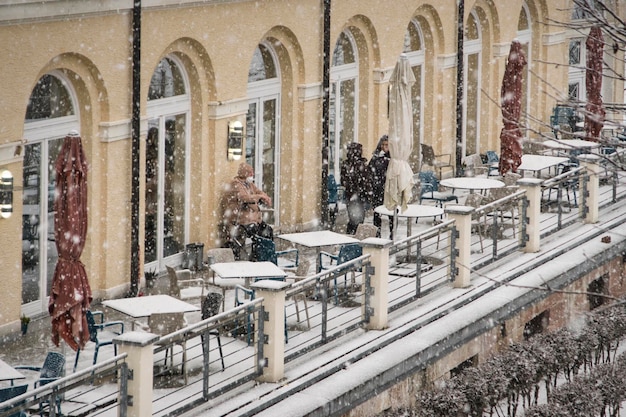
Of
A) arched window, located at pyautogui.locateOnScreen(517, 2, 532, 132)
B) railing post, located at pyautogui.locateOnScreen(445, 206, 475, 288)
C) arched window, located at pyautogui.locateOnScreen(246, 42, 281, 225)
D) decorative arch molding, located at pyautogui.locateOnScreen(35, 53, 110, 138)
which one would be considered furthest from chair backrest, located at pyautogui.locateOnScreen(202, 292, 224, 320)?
arched window, located at pyautogui.locateOnScreen(517, 2, 532, 132)

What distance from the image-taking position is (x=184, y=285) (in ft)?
54.0

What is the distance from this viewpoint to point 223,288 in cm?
1570

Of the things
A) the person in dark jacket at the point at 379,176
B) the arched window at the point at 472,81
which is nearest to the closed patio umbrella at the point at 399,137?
the person in dark jacket at the point at 379,176

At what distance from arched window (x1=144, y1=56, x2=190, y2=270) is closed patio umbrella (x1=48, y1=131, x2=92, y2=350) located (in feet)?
16.2

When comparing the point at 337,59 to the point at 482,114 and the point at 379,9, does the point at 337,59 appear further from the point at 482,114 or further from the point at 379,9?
the point at 482,114

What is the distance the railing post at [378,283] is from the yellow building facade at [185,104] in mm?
2236

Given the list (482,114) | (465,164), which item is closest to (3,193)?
(465,164)

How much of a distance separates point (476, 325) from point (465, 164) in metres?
10.3

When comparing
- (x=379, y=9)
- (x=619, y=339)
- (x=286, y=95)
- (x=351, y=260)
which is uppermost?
(x=379, y=9)

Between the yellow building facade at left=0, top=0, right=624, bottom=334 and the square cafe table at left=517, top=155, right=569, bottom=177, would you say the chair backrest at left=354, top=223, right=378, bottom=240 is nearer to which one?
the yellow building facade at left=0, top=0, right=624, bottom=334

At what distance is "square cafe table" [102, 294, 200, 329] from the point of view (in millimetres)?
13477

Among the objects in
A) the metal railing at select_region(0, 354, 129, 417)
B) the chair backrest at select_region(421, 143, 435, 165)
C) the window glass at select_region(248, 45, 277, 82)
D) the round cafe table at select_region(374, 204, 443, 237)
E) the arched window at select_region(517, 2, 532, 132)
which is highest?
the arched window at select_region(517, 2, 532, 132)

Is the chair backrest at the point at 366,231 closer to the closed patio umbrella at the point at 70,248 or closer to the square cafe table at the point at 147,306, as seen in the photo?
the square cafe table at the point at 147,306

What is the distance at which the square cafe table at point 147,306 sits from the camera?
44.2 ft
